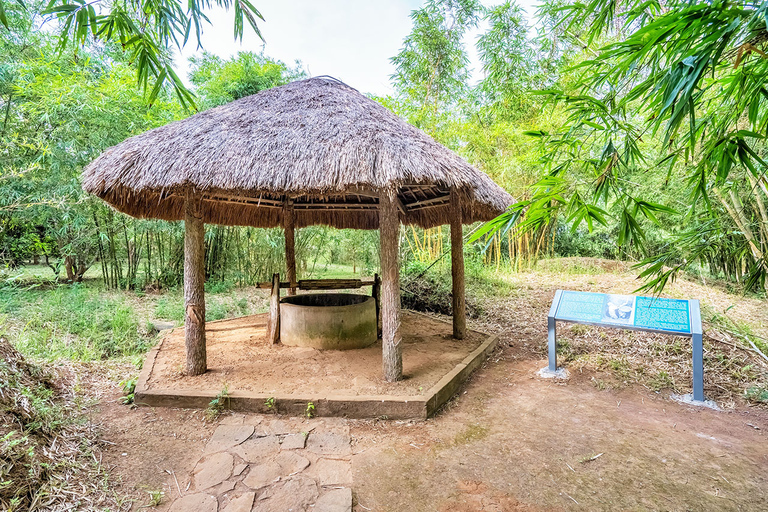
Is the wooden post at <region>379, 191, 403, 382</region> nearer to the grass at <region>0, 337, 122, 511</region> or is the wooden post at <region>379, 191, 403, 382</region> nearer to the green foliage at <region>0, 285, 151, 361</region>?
the grass at <region>0, 337, 122, 511</region>

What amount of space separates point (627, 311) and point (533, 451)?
1.80 metres

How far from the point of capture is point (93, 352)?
3.82 meters

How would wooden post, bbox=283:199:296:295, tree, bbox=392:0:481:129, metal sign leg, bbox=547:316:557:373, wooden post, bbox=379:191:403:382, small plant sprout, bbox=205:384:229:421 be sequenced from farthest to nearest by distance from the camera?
tree, bbox=392:0:481:129, wooden post, bbox=283:199:296:295, metal sign leg, bbox=547:316:557:373, wooden post, bbox=379:191:403:382, small plant sprout, bbox=205:384:229:421

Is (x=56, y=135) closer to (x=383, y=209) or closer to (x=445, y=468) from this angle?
(x=383, y=209)

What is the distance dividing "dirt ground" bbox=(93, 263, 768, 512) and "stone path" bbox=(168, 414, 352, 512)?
10 cm

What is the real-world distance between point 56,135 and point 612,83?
6829 millimetres

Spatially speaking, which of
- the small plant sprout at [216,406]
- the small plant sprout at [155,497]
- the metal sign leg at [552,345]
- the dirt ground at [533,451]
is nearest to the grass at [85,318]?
the dirt ground at [533,451]

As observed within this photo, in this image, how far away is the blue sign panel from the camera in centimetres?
301

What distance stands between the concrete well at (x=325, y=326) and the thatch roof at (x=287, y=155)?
1423 mm

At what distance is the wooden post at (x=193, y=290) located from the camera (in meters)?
3.06

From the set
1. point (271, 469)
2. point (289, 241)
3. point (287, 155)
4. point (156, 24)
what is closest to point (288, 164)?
point (287, 155)

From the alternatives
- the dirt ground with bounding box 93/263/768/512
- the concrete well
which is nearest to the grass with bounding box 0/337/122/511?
the dirt ground with bounding box 93/263/768/512

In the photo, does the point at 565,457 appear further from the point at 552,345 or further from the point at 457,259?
the point at 457,259

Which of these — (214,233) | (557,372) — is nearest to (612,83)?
(557,372)
